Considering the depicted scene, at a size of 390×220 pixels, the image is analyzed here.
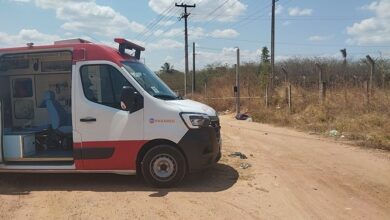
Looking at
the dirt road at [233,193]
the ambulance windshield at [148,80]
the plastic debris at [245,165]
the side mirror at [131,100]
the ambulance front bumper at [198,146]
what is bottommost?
the dirt road at [233,193]

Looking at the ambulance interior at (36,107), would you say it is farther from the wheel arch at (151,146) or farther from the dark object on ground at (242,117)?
the dark object on ground at (242,117)

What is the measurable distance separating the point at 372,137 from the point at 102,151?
8.21 metres

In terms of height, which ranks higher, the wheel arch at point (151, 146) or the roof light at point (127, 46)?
the roof light at point (127, 46)

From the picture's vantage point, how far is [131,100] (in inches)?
327

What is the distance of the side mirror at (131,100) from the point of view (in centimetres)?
824

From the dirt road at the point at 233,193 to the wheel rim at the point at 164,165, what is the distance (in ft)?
0.85

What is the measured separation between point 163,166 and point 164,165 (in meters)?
0.03

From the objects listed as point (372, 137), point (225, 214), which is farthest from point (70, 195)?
point (372, 137)

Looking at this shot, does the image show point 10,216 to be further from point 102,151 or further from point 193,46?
point 193,46

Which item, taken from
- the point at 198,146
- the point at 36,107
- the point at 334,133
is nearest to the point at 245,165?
Answer: the point at 198,146

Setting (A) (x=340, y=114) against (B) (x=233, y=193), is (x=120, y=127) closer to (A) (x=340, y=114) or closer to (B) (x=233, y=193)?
(B) (x=233, y=193)

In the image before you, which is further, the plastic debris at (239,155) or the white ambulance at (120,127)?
the plastic debris at (239,155)

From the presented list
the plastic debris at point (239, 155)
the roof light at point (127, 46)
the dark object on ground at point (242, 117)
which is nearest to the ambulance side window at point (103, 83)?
the roof light at point (127, 46)

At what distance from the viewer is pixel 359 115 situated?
1731 centimetres
